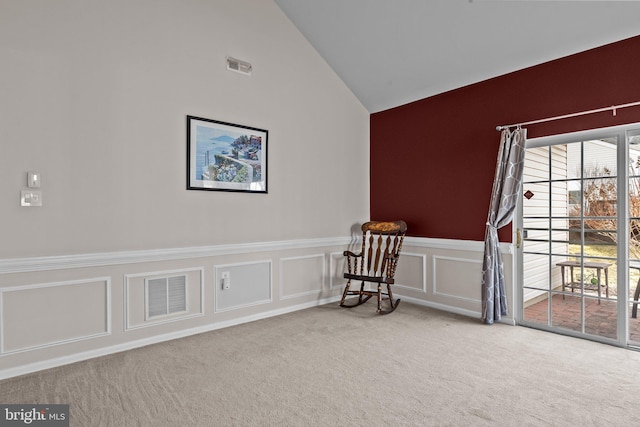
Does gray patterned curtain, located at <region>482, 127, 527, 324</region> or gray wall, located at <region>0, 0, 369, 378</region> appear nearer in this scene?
gray wall, located at <region>0, 0, 369, 378</region>

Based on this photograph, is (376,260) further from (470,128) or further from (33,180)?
(33,180)

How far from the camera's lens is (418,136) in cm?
479

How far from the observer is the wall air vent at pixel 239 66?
392cm

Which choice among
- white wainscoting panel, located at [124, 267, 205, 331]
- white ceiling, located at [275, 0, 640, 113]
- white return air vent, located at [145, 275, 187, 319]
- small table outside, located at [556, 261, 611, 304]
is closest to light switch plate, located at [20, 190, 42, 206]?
white wainscoting panel, located at [124, 267, 205, 331]

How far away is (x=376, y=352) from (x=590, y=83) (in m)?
3.08

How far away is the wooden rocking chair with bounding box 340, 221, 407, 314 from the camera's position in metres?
4.47

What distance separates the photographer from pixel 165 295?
11.5 feet

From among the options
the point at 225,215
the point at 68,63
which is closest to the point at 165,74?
the point at 68,63

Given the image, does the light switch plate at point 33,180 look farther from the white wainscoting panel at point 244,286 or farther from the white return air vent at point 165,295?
the white wainscoting panel at point 244,286

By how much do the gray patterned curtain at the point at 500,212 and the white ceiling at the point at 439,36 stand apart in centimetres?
82

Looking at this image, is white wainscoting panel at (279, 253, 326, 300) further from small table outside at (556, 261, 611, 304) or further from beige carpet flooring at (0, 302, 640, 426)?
small table outside at (556, 261, 611, 304)

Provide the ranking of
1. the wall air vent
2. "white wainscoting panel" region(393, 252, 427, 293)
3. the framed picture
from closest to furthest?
the framed picture
the wall air vent
"white wainscoting panel" region(393, 252, 427, 293)

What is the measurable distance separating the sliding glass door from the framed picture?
9.27 ft

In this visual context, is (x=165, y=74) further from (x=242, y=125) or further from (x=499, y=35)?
(x=499, y=35)
